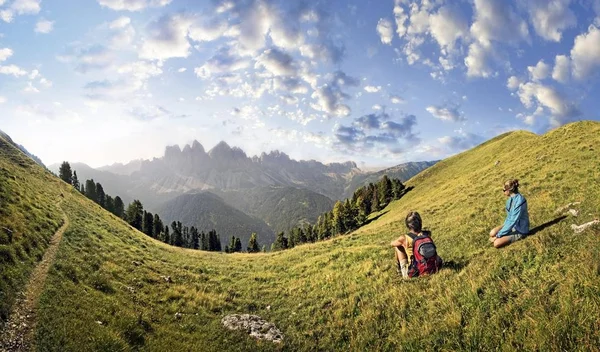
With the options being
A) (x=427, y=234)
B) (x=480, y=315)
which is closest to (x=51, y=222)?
(x=427, y=234)

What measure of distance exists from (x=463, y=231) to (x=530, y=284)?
1239 cm

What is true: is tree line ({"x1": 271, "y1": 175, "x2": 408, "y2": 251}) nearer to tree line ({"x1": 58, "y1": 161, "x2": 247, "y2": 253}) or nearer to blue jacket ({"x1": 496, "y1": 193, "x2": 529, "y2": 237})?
tree line ({"x1": 58, "y1": 161, "x2": 247, "y2": 253})

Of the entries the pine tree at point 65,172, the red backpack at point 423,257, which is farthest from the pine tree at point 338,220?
the pine tree at point 65,172

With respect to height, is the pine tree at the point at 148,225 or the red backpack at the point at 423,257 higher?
the red backpack at the point at 423,257

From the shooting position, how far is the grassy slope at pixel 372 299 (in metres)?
7.38

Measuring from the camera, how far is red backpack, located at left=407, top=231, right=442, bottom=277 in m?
12.5

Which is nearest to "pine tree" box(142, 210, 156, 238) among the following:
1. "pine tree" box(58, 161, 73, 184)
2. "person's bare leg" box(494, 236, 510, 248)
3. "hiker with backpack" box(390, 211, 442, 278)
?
"pine tree" box(58, 161, 73, 184)

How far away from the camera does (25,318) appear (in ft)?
35.1

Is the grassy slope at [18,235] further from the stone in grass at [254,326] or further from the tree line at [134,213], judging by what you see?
the tree line at [134,213]

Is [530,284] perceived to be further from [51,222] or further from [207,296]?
[51,222]

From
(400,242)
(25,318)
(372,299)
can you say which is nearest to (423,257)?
(400,242)

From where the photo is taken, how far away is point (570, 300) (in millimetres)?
6891

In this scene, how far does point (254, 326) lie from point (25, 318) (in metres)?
8.65

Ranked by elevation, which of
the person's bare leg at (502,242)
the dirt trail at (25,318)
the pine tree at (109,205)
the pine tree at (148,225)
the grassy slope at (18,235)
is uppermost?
the person's bare leg at (502,242)
